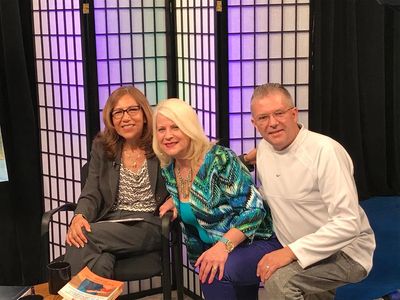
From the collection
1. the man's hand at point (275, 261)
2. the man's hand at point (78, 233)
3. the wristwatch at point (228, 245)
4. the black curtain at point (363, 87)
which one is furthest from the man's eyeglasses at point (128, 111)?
the black curtain at point (363, 87)

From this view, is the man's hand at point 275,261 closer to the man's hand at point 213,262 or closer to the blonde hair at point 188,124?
the man's hand at point 213,262

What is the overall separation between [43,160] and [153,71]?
0.96 m

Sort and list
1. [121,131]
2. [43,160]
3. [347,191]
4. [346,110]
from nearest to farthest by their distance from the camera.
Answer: [347,191]
[121,131]
[43,160]
[346,110]

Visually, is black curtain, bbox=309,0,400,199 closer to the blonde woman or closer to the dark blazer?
the dark blazer

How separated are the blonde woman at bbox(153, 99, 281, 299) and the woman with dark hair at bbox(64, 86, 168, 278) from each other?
252 mm

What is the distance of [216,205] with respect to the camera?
2693 millimetres

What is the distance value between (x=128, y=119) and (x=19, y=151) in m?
1.26

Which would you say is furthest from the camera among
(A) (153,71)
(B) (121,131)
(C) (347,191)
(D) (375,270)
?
(A) (153,71)

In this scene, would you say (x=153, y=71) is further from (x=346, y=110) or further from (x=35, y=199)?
(x=346, y=110)

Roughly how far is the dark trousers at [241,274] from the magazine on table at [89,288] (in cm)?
43

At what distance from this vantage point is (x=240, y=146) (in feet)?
11.6

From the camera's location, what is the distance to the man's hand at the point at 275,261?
7.96ft

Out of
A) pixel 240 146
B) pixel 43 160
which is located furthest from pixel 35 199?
pixel 240 146

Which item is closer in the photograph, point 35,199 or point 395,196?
Answer: point 35,199
